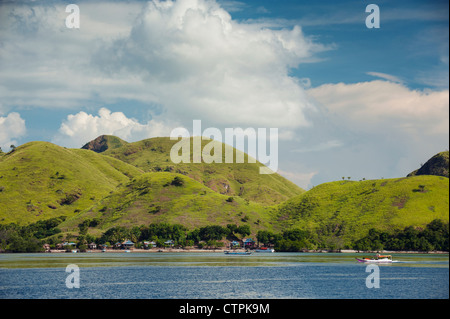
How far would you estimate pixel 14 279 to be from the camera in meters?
132

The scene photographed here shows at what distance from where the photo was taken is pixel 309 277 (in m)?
144
